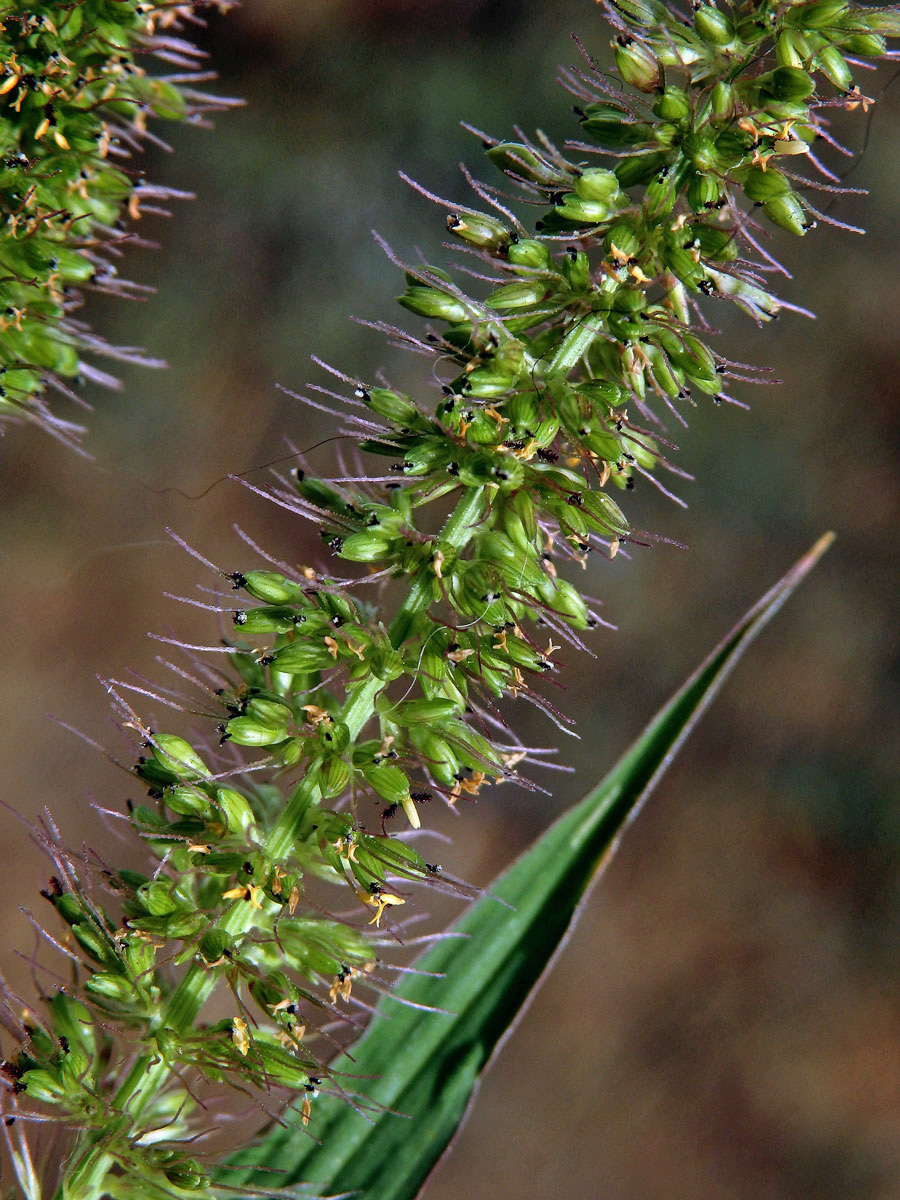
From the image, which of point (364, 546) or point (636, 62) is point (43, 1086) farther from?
point (636, 62)

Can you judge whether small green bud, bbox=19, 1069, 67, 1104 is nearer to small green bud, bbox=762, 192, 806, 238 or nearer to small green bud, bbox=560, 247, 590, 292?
small green bud, bbox=560, 247, 590, 292

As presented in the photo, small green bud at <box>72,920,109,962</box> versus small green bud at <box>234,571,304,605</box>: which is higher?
small green bud at <box>234,571,304,605</box>

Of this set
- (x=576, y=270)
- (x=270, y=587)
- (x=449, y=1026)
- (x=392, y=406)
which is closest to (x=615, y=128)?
(x=576, y=270)

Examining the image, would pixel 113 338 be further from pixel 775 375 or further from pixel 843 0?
pixel 843 0

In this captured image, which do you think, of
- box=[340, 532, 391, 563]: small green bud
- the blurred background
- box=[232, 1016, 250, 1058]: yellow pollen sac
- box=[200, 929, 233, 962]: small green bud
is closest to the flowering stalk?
box=[340, 532, 391, 563]: small green bud

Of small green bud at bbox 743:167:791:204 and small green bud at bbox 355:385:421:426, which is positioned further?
small green bud at bbox 355:385:421:426

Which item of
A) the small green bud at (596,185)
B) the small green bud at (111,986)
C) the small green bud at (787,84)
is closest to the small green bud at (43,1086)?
the small green bud at (111,986)
